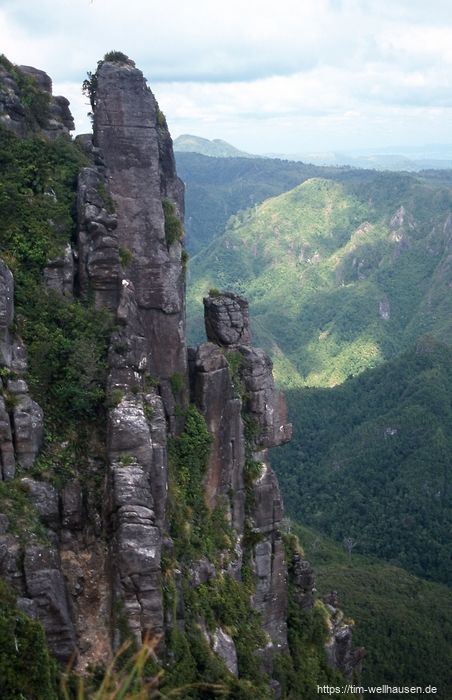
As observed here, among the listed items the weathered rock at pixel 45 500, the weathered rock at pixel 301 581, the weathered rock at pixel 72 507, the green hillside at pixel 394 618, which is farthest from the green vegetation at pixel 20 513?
the green hillside at pixel 394 618

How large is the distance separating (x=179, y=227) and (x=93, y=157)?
4.49 m

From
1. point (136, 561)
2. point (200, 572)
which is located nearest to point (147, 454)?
point (136, 561)

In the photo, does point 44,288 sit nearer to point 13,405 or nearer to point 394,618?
point 13,405

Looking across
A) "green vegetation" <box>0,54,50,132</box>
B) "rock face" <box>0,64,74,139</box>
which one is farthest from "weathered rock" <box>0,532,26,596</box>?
"green vegetation" <box>0,54,50,132</box>

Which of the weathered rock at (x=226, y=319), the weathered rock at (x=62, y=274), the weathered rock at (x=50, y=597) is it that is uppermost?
the weathered rock at (x=62, y=274)

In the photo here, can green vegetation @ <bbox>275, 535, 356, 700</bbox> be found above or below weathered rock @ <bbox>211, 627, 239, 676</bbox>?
below

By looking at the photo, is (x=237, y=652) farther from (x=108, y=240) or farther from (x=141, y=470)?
(x=108, y=240)

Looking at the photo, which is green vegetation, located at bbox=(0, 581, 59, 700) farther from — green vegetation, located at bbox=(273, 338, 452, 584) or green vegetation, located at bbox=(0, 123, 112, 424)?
green vegetation, located at bbox=(273, 338, 452, 584)

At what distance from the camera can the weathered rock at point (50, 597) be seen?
17.9 meters

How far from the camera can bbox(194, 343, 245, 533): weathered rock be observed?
28109mm

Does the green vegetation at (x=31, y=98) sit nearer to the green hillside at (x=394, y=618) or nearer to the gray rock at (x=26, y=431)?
the gray rock at (x=26, y=431)

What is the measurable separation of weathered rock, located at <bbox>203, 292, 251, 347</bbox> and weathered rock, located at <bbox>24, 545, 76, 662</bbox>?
14.5m

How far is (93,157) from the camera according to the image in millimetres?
28250

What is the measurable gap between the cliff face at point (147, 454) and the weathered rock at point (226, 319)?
0.23 ft
